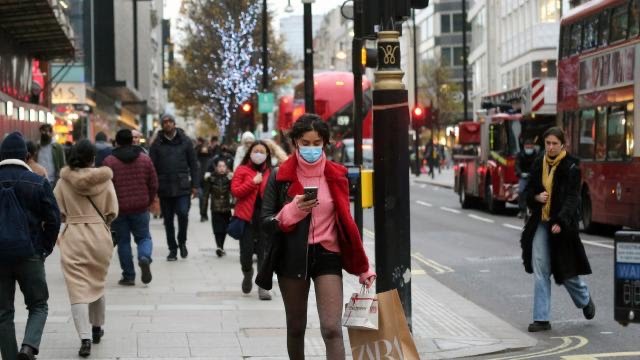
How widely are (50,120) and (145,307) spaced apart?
2545 cm

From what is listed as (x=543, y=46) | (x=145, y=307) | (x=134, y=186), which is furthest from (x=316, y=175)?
(x=543, y=46)

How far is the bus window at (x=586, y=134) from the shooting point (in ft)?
74.4

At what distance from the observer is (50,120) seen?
120 feet

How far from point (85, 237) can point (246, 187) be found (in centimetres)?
289

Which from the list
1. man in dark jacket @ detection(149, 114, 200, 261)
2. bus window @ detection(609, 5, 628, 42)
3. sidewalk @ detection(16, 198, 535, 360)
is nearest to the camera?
sidewalk @ detection(16, 198, 535, 360)

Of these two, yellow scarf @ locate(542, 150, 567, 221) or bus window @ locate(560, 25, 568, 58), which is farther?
bus window @ locate(560, 25, 568, 58)

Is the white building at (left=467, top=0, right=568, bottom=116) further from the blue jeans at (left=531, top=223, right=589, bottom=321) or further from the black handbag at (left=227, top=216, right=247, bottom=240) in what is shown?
the blue jeans at (left=531, top=223, right=589, bottom=321)

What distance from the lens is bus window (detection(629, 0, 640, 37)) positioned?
2028cm

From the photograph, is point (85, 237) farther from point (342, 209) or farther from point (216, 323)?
point (342, 209)

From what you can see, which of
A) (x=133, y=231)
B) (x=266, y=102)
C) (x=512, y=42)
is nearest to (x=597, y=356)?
(x=133, y=231)

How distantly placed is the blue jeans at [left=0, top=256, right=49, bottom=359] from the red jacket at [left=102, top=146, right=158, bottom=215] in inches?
188

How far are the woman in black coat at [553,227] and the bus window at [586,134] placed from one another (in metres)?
12.1

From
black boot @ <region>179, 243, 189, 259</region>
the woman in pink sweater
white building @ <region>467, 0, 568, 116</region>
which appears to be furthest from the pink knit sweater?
white building @ <region>467, 0, 568, 116</region>

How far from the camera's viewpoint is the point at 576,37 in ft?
78.8
